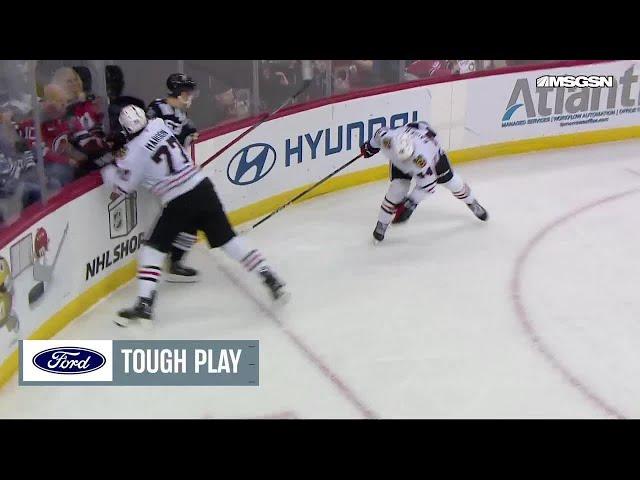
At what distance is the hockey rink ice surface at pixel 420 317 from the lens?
3338 mm

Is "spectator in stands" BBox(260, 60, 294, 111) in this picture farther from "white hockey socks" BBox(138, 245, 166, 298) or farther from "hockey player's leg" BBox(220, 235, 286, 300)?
"white hockey socks" BBox(138, 245, 166, 298)

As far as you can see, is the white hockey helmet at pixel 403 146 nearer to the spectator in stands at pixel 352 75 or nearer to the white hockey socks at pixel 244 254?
the white hockey socks at pixel 244 254

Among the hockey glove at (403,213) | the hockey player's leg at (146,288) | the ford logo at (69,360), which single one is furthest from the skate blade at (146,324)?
the hockey glove at (403,213)

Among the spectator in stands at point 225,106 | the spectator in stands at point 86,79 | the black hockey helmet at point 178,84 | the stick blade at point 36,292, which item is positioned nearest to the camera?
the stick blade at point 36,292

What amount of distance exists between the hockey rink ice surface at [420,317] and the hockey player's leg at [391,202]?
11cm

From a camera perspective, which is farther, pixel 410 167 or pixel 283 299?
pixel 410 167

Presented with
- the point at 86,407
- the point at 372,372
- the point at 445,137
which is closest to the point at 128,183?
the point at 86,407

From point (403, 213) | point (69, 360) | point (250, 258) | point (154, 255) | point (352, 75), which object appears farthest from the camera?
point (352, 75)

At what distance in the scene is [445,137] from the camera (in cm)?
657

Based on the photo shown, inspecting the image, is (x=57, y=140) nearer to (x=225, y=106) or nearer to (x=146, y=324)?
(x=146, y=324)

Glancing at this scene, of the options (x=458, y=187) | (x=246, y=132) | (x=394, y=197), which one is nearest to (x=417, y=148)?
(x=394, y=197)

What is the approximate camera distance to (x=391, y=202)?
16.2 ft

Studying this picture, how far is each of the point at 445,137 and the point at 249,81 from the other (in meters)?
1.85

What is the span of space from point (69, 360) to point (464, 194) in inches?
105
